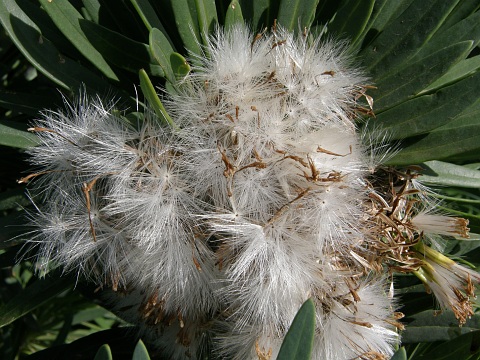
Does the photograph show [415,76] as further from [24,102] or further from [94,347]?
[94,347]

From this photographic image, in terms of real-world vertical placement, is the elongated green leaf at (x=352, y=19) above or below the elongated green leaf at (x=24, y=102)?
above

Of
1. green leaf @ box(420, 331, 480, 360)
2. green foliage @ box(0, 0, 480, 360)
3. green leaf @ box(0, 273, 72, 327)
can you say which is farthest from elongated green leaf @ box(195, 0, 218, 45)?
green leaf @ box(420, 331, 480, 360)

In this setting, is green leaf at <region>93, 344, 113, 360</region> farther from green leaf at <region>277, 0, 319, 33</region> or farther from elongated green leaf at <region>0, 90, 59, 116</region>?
green leaf at <region>277, 0, 319, 33</region>

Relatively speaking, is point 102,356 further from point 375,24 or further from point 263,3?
point 375,24

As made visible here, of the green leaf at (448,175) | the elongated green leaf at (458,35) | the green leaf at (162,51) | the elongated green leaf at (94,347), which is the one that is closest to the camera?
the green leaf at (162,51)

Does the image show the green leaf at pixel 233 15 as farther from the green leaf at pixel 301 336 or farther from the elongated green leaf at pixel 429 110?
the green leaf at pixel 301 336

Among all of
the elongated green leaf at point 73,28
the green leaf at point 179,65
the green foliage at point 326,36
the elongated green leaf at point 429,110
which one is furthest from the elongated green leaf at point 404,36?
the elongated green leaf at point 73,28
